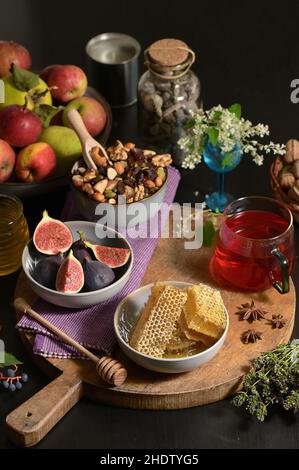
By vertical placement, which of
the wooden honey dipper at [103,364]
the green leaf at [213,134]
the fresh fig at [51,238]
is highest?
the green leaf at [213,134]

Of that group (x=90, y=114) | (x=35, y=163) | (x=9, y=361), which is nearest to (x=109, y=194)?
(x=35, y=163)

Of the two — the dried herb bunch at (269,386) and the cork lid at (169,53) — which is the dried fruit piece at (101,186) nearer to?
the cork lid at (169,53)

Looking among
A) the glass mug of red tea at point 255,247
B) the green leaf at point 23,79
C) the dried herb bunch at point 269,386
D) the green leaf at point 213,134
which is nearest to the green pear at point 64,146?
the green leaf at point 23,79

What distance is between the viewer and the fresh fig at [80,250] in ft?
6.63

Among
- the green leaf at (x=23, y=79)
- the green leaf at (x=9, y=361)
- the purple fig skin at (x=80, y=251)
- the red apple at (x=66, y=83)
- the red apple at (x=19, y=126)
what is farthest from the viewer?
the red apple at (x=66, y=83)

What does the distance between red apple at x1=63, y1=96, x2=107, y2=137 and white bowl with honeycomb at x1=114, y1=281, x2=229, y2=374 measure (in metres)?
0.71

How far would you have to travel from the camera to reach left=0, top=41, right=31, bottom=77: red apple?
8.47ft

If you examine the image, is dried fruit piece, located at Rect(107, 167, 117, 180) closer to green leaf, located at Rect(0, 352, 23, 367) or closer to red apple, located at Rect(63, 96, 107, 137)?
red apple, located at Rect(63, 96, 107, 137)

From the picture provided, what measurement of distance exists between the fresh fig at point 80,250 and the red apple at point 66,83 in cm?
66

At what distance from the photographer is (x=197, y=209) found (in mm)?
2330

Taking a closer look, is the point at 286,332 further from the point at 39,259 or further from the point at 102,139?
the point at 102,139

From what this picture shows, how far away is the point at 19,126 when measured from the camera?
233cm

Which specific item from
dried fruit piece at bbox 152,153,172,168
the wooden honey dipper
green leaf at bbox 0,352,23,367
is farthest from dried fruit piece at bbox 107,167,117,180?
green leaf at bbox 0,352,23,367

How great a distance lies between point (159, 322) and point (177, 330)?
0.04 metres
